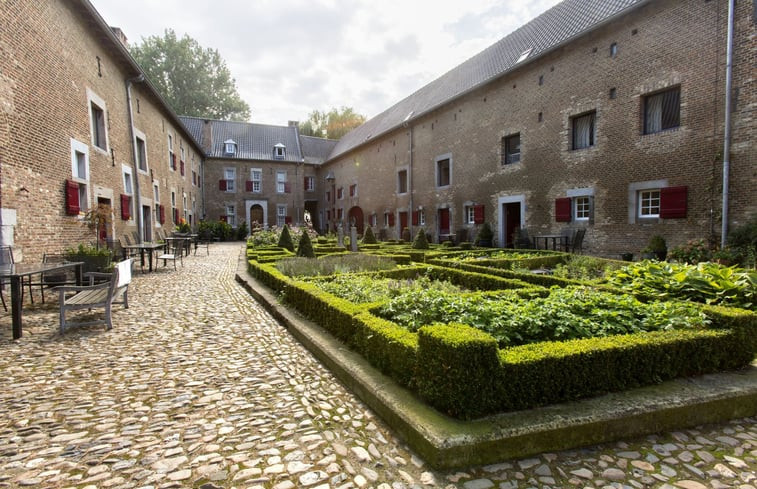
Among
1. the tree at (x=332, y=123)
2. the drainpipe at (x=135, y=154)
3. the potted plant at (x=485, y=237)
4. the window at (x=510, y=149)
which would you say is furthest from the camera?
the tree at (x=332, y=123)

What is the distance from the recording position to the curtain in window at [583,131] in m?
13.0

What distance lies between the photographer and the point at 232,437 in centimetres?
263

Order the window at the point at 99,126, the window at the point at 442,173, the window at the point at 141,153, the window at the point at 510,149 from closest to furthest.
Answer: the window at the point at 99,126 → the window at the point at 141,153 → the window at the point at 510,149 → the window at the point at 442,173

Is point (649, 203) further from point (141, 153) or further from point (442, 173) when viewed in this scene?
point (141, 153)

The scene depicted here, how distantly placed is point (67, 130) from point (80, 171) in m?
1.10

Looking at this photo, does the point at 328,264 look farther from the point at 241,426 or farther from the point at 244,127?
the point at 244,127

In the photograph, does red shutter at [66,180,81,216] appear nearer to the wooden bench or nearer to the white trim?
the wooden bench

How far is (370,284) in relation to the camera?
20.2 ft

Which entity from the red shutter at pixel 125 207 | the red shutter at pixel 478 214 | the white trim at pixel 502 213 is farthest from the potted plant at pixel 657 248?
the red shutter at pixel 125 207

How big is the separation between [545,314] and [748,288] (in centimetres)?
250

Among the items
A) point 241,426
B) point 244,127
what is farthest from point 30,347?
point 244,127

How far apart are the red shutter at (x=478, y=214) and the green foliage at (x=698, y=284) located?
1200 cm

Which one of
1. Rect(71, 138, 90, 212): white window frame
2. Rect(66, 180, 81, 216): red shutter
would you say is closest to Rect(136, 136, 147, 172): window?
Rect(71, 138, 90, 212): white window frame

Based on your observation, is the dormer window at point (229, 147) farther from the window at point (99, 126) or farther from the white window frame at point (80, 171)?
the white window frame at point (80, 171)
